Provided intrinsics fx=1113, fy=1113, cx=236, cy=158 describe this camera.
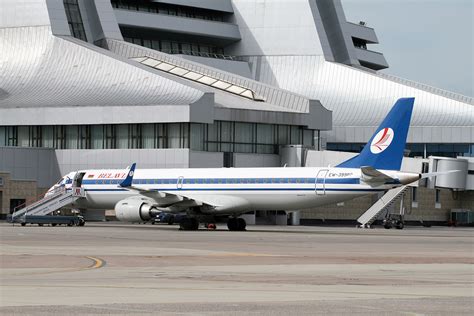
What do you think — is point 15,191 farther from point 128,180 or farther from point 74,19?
point 74,19

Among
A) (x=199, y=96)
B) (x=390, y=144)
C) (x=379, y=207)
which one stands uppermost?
(x=199, y=96)

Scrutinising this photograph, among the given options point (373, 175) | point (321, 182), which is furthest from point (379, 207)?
point (373, 175)

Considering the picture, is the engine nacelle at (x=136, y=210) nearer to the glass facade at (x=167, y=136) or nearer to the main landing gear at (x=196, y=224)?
the main landing gear at (x=196, y=224)

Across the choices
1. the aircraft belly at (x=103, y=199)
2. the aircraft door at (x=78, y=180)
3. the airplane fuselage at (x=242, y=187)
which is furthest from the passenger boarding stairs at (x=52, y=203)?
the airplane fuselage at (x=242, y=187)

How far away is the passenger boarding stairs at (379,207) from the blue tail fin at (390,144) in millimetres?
21740

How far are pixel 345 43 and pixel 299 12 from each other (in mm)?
6962

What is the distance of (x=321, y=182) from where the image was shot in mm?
62281

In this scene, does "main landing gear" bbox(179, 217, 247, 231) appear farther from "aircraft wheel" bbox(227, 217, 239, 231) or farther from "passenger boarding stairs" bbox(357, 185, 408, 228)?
"passenger boarding stairs" bbox(357, 185, 408, 228)

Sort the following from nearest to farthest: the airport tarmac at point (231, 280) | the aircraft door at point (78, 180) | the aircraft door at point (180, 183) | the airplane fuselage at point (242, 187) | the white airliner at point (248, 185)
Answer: the airport tarmac at point (231, 280), the white airliner at point (248, 185), the airplane fuselage at point (242, 187), the aircraft door at point (180, 183), the aircraft door at point (78, 180)

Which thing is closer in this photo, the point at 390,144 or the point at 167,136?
the point at 390,144

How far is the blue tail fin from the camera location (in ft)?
202

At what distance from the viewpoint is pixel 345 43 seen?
124m

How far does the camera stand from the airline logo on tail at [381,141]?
202 feet

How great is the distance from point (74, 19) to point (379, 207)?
41544 millimetres
